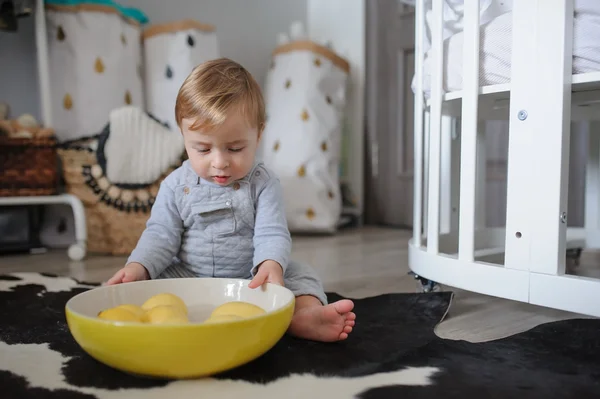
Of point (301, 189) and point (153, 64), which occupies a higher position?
point (153, 64)

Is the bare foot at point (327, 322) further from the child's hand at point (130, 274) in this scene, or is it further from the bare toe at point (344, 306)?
the child's hand at point (130, 274)

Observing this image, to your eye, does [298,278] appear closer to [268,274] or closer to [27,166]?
[268,274]

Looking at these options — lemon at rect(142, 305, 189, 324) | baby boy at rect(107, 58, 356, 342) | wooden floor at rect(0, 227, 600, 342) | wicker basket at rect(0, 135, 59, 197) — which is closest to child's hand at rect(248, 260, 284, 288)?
baby boy at rect(107, 58, 356, 342)

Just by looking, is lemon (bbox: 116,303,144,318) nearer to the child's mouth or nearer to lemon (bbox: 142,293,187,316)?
lemon (bbox: 142,293,187,316)

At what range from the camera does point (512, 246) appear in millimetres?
877

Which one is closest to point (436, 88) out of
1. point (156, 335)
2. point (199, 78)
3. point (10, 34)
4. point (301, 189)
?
point (199, 78)

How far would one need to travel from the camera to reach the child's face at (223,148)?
0.77 meters

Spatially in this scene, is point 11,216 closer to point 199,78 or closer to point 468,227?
point 199,78

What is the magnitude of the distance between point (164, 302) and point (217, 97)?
29cm

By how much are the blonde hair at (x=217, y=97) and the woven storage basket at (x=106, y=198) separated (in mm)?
912

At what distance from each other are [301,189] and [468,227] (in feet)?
4.04

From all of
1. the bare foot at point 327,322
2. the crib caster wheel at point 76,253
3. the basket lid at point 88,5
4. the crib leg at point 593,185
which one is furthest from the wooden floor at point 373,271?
the basket lid at point 88,5

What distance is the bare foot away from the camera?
2.44ft

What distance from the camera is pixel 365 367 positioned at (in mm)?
666
